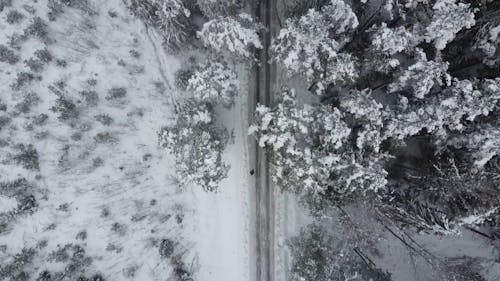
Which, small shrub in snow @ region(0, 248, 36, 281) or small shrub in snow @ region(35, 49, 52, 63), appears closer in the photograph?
small shrub in snow @ region(0, 248, 36, 281)

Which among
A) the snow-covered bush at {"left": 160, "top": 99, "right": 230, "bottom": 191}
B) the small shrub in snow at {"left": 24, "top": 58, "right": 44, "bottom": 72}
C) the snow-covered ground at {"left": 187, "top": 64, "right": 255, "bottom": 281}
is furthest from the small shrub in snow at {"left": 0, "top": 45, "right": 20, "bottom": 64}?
the snow-covered ground at {"left": 187, "top": 64, "right": 255, "bottom": 281}

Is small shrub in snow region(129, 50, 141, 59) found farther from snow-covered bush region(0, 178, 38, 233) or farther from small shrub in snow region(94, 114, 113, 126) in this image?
snow-covered bush region(0, 178, 38, 233)

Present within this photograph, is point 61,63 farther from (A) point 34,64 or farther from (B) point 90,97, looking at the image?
(B) point 90,97

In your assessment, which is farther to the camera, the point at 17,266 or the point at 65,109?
the point at 65,109

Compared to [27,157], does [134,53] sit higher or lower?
higher

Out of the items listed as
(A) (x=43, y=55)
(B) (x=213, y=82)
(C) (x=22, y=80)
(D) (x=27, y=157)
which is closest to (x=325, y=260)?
(B) (x=213, y=82)

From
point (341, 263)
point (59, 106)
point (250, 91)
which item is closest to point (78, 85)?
point (59, 106)
